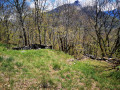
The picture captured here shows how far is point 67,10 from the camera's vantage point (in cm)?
1593

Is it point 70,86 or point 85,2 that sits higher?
point 85,2

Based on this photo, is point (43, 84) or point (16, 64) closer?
point (43, 84)

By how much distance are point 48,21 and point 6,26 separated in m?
10.3

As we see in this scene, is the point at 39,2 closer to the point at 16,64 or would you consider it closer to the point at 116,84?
the point at 16,64

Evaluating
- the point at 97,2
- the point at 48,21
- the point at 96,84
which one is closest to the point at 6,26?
the point at 48,21

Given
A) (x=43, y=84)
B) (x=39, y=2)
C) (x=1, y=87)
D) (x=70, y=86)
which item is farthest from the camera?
(x=39, y=2)

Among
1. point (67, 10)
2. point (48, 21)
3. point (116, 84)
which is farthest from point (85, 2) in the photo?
point (116, 84)

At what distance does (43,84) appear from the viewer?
498 cm

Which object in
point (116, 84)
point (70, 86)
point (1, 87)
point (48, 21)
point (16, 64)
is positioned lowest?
point (116, 84)

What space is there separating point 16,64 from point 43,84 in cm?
265

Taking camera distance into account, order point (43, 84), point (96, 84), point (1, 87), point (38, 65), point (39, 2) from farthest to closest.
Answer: point (39, 2), point (38, 65), point (96, 84), point (43, 84), point (1, 87)

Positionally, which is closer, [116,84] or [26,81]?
[26,81]

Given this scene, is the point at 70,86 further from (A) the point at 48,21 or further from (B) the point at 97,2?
(A) the point at 48,21

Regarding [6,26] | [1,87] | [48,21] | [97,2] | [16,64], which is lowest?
[1,87]
